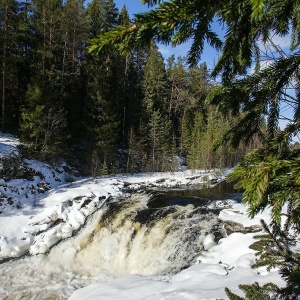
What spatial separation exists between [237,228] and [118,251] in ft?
13.3

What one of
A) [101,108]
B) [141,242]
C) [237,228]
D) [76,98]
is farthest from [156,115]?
[237,228]

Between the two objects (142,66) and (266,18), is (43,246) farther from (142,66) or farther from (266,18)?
(142,66)

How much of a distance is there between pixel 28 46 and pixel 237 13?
31089 millimetres

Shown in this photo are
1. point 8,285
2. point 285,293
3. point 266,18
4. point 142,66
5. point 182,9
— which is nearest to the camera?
point 182,9

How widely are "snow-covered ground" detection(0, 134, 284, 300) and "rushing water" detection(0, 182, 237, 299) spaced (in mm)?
361

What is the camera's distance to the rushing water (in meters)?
7.55

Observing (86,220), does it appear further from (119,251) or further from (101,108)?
(101,108)

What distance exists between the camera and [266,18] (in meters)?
1.87

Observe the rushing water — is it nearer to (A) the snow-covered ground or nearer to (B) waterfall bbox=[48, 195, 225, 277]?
(B) waterfall bbox=[48, 195, 225, 277]

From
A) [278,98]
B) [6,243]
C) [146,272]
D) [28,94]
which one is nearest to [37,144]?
[28,94]

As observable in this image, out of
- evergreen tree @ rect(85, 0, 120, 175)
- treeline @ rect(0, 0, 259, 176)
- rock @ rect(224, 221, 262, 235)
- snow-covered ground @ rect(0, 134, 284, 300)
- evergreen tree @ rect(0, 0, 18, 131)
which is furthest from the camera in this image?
evergreen tree @ rect(85, 0, 120, 175)

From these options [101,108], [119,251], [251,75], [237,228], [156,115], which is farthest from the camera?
[156,115]

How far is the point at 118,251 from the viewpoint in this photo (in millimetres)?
9031

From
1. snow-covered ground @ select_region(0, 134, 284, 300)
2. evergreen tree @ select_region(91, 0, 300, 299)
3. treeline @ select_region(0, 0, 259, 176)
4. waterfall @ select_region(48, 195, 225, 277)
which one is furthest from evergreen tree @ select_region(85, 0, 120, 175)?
evergreen tree @ select_region(91, 0, 300, 299)
